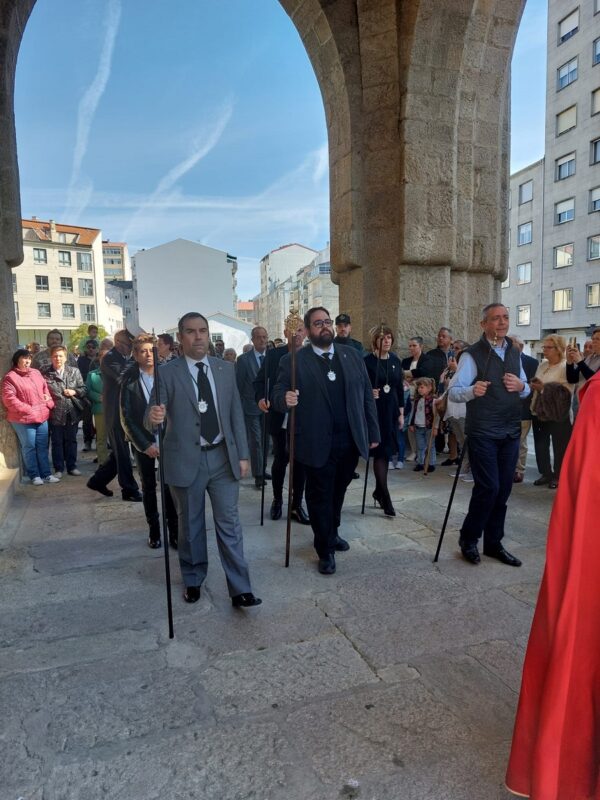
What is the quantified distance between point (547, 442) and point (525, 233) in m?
31.4

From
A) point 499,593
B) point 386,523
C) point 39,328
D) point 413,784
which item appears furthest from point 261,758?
point 39,328

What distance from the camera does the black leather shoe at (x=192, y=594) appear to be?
3.35 meters

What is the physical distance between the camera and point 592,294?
2873 cm

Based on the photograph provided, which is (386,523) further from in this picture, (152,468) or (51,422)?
(51,422)

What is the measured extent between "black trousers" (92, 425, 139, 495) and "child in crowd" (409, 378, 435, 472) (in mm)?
3617

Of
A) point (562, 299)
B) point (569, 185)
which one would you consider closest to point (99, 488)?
point (562, 299)

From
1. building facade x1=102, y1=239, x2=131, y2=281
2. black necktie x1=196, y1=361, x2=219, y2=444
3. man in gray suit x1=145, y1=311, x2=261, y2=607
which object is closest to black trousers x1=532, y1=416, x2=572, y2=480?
man in gray suit x1=145, y1=311, x2=261, y2=607

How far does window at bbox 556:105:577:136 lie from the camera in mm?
28828

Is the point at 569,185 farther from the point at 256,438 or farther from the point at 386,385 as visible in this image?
the point at 386,385

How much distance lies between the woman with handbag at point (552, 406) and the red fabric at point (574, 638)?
4765 mm

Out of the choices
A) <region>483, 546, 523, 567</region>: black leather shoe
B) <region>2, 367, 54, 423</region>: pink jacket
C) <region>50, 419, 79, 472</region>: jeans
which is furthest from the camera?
<region>50, 419, 79, 472</region>: jeans

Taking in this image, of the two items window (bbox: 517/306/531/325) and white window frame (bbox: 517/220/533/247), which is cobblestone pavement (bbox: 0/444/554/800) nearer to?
window (bbox: 517/306/531/325)

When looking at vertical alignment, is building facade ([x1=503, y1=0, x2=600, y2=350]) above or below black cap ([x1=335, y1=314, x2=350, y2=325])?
above

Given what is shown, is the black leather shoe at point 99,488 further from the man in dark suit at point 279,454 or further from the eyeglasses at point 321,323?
the eyeglasses at point 321,323
